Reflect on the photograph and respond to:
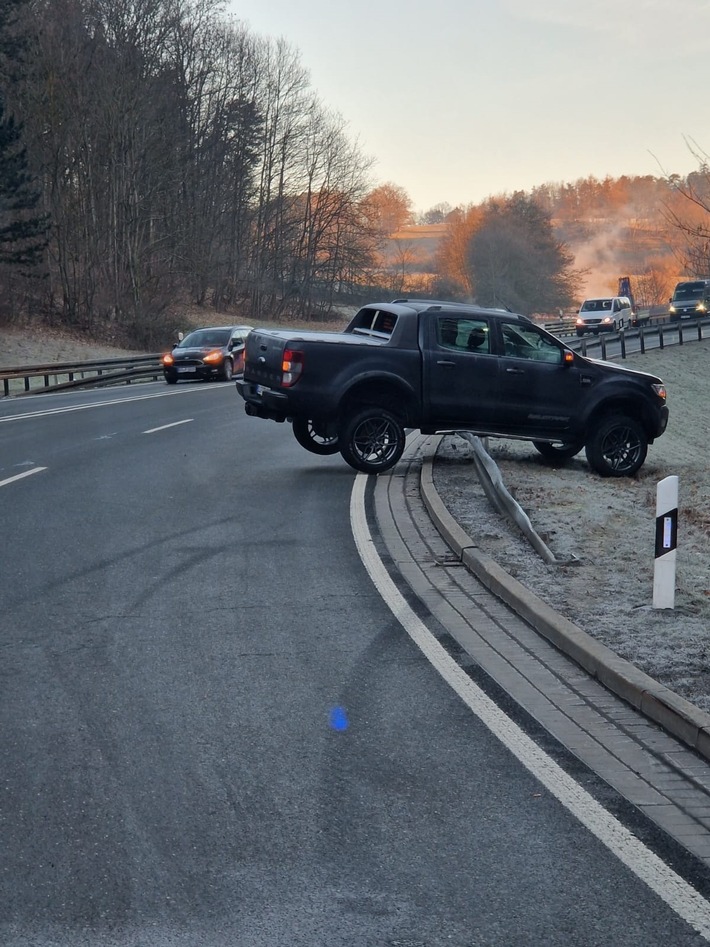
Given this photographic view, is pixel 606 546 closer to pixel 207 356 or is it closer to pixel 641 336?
pixel 207 356

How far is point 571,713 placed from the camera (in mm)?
5961

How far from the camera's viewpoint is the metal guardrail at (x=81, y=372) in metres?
33.6

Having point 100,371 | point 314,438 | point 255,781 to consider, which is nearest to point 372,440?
point 314,438

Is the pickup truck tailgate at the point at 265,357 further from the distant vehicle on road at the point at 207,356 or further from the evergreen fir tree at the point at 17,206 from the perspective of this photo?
the evergreen fir tree at the point at 17,206

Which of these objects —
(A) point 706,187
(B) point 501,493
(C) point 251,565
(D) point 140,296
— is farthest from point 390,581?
(D) point 140,296

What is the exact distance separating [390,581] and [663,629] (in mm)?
2439

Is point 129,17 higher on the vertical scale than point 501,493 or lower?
higher

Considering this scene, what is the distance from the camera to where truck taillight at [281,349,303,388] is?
1412 centimetres

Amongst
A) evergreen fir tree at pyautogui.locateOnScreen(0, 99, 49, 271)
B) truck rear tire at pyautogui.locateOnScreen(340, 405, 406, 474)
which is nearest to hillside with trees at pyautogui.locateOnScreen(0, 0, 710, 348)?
evergreen fir tree at pyautogui.locateOnScreen(0, 99, 49, 271)

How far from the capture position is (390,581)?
907cm

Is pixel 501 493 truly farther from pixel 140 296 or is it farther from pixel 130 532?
pixel 140 296

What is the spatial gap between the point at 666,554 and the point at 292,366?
23.8 feet

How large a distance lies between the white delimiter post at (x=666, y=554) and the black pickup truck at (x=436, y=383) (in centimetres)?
674

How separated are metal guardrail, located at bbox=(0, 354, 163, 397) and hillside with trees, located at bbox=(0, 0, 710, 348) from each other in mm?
12807
